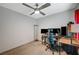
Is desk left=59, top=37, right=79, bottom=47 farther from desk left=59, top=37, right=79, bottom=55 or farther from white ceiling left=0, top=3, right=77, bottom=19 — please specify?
Answer: white ceiling left=0, top=3, right=77, bottom=19

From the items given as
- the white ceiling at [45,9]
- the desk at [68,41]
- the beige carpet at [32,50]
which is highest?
the white ceiling at [45,9]

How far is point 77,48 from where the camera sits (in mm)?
1573

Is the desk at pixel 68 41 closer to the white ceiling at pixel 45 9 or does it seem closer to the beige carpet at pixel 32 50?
the beige carpet at pixel 32 50

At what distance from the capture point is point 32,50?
5.38ft

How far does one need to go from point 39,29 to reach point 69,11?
27.3 inches

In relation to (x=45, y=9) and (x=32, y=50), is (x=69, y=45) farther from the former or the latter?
(x=45, y=9)

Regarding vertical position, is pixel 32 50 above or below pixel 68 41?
below

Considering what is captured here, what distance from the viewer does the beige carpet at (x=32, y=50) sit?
1.51 metres

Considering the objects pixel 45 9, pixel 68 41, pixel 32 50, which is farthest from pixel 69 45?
pixel 45 9

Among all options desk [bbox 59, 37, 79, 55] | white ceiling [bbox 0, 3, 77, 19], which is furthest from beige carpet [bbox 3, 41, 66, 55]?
white ceiling [bbox 0, 3, 77, 19]

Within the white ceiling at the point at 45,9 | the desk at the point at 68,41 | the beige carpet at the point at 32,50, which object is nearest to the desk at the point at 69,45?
the desk at the point at 68,41
